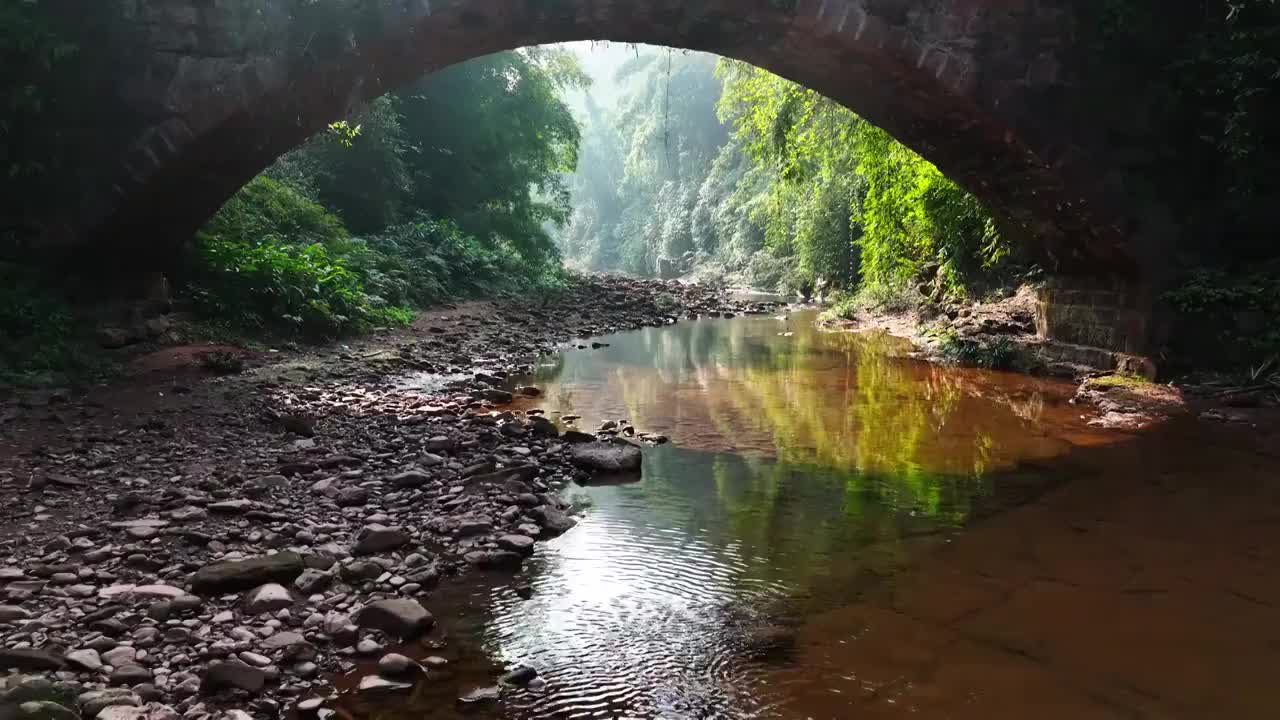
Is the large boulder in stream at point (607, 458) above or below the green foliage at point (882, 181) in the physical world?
below

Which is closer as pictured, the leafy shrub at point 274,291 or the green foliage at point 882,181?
the leafy shrub at point 274,291

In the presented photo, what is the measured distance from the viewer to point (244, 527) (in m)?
4.19

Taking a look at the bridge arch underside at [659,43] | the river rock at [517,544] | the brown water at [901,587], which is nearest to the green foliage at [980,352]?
the bridge arch underside at [659,43]

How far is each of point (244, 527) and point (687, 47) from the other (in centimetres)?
663

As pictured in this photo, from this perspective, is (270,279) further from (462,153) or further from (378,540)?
(462,153)

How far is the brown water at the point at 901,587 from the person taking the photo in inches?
113

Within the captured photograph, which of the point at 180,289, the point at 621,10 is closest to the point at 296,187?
the point at 180,289

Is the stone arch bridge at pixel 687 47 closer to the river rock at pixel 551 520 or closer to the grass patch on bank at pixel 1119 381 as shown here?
the grass patch on bank at pixel 1119 381

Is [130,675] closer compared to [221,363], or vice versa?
[130,675]

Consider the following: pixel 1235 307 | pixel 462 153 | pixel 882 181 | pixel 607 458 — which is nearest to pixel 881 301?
pixel 882 181

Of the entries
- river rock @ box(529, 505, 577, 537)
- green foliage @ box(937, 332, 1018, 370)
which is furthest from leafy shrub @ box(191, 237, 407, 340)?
green foliage @ box(937, 332, 1018, 370)

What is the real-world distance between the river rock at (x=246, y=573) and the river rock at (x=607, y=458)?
2511 millimetres

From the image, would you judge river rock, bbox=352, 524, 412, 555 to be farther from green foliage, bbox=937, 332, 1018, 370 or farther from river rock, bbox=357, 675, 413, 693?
green foliage, bbox=937, 332, 1018, 370

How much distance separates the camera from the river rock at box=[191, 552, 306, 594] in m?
3.48
